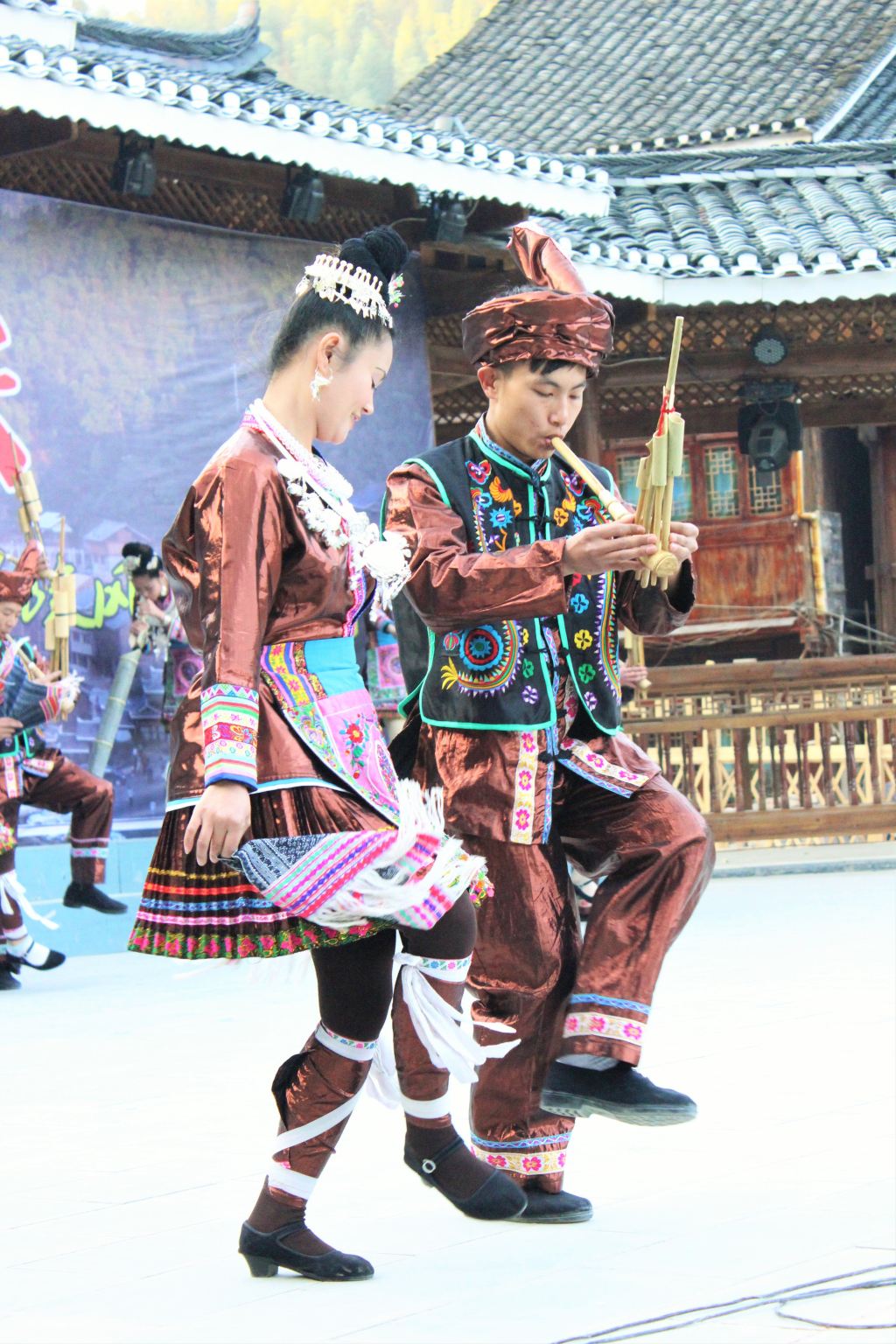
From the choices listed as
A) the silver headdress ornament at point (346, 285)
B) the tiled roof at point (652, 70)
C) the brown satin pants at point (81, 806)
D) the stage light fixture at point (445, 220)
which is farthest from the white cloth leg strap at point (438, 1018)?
the tiled roof at point (652, 70)

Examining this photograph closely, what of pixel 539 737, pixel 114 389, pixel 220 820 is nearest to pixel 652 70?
pixel 114 389

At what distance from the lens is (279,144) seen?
865 centimetres

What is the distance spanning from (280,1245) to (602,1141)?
4.19 ft

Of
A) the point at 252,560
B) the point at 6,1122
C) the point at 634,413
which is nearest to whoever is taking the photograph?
the point at 252,560

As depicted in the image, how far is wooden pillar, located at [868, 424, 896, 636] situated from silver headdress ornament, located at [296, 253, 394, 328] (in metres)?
16.6

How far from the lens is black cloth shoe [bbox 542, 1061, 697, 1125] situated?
319 centimetres

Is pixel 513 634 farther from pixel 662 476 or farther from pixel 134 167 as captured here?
pixel 134 167

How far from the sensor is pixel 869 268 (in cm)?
1068

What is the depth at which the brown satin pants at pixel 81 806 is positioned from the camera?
776 cm

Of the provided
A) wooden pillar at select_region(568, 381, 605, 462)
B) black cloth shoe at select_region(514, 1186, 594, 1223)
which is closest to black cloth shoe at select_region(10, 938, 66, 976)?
black cloth shoe at select_region(514, 1186, 594, 1223)

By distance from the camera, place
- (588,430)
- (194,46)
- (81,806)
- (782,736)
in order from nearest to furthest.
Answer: (81,806), (588,430), (782,736), (194,46)

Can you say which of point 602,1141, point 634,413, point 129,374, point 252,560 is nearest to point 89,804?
point 129,374

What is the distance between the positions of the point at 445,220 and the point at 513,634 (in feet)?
21.8

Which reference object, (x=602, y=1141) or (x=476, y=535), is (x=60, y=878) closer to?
(x=602, y=1141)
